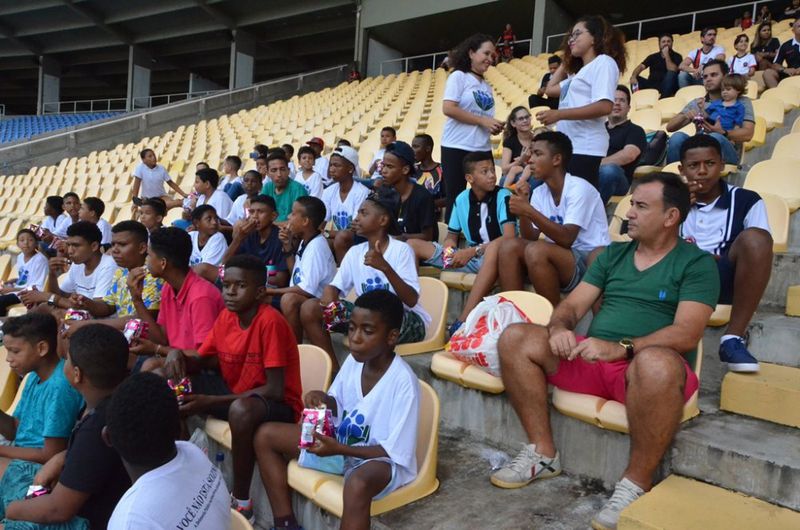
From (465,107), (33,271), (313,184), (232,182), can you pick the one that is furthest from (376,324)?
(232,182)

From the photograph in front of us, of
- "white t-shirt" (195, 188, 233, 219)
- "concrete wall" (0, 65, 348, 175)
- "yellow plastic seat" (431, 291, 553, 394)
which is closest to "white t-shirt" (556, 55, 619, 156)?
"yellow plastic seat" (431, 291, 553, 394)

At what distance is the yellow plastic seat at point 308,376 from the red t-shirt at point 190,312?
0.47m

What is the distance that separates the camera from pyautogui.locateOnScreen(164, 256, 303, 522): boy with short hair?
2.43m

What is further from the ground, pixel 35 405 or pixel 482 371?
pixel 482 371

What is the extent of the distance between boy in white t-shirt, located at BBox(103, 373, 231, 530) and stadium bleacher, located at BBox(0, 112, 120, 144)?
20.7 meters

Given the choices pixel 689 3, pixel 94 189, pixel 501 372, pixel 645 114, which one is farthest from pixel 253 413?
pixel 689 3

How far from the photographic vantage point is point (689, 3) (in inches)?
565

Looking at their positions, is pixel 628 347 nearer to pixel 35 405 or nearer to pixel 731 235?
pixel 731 235

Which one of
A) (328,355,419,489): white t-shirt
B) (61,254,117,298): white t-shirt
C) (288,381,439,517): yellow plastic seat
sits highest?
(61,254,117,298): white t-shirt

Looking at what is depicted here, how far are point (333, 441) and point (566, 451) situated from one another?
0.89m

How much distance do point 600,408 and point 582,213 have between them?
124cm

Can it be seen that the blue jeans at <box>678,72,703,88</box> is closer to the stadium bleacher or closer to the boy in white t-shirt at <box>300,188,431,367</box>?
the boy in white t-shirt at <box>300,188,431,367</box>

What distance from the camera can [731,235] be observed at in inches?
113

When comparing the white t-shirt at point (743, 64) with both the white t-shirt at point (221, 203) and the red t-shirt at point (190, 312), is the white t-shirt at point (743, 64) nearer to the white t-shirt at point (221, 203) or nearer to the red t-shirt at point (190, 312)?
the white t-shirt at point (221, 203)
